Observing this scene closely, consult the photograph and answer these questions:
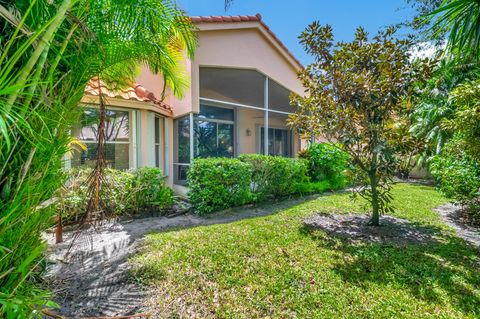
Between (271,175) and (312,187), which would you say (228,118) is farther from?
(312,187)

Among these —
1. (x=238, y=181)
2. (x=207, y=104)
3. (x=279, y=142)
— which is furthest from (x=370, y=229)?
(x=279, y=142)

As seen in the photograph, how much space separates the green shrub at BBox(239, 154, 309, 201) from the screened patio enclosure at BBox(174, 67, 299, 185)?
81.4 inches

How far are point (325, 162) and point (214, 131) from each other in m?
5.76

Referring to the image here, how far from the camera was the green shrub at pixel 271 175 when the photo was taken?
826 cm

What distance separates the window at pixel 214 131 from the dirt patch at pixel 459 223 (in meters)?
9.00

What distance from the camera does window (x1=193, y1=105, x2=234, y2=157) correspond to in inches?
448

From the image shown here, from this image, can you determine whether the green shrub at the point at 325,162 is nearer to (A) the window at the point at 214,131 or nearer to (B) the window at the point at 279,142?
(A) the window at the point at 214,131

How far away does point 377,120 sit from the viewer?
5348 mm

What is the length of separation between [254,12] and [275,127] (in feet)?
25.0

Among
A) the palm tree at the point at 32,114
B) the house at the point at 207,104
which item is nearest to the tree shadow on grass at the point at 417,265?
the palm tree at the point at 32,114

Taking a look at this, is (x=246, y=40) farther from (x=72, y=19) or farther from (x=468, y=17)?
(x=72, y=19)

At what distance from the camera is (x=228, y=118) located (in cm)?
1302

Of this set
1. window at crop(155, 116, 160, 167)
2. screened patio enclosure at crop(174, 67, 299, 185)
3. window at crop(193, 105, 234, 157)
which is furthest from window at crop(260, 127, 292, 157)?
window at crop(155, 116, 160, 167)

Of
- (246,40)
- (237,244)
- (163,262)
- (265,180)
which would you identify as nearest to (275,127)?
(246,40)
